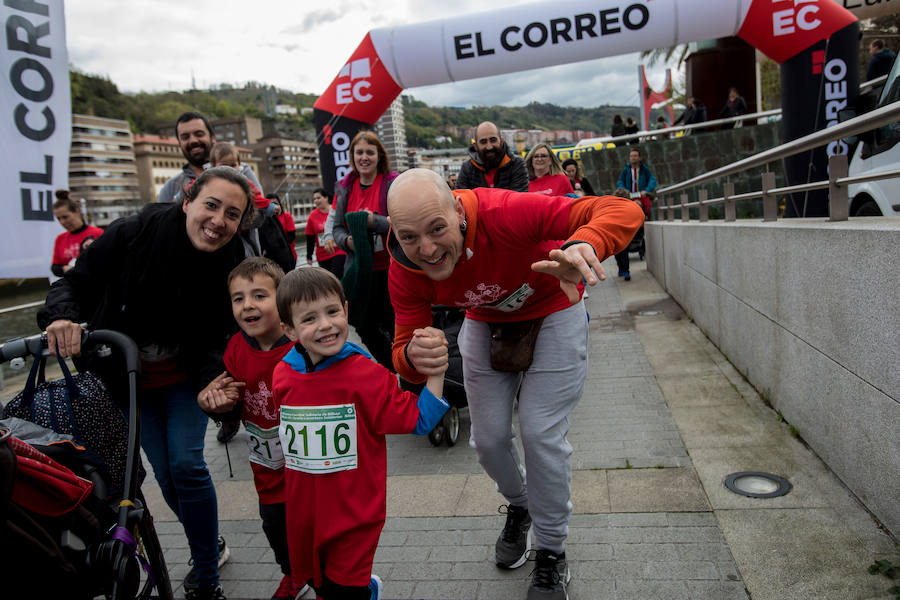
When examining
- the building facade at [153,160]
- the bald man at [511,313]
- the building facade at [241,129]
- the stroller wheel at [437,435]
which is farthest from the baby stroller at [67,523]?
the building facade at [241,129]

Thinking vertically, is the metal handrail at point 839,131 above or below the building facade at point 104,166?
below

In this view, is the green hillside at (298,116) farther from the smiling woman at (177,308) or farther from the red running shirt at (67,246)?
the smiling woman at (177,308)

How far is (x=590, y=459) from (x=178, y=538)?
261cm

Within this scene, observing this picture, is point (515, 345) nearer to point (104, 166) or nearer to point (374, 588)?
point (374, 588)

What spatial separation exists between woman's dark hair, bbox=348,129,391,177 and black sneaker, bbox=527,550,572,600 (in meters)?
3.51

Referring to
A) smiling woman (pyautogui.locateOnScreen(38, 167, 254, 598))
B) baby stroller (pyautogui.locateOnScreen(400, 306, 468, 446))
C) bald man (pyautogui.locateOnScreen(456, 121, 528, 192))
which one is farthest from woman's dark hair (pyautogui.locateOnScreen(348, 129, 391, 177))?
smiling woman (pyautogui.locateOnScreen(38, 167, 254, 598))

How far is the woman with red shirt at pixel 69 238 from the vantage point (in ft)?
23.6

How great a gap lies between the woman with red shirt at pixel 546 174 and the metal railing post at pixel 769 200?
2.46 m

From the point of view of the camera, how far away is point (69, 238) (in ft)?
24.8

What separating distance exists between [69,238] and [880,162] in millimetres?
8582

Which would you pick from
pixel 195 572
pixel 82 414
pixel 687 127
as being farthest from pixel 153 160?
pixel 82 414

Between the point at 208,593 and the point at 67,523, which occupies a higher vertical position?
the point at 67,523

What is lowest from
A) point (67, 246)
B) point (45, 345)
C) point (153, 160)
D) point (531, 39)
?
point (45, 345)

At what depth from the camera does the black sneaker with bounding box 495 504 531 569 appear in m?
3.03
